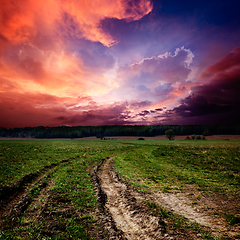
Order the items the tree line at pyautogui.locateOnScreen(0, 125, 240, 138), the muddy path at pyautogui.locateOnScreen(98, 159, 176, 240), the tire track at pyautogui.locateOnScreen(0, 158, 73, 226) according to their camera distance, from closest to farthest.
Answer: the muddy path at pyautogui.locateOnScreen(98, 159, 176, 240) → the tire track at pyautogui.locateOnScreen(0, 158, 73, 226) → the tree line at pyautogui.locateOnScreen(0, 125, 240, 138)

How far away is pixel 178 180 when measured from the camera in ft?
52.0

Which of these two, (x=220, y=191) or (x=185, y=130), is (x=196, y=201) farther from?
(x=185, y=130)

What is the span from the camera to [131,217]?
313 inches

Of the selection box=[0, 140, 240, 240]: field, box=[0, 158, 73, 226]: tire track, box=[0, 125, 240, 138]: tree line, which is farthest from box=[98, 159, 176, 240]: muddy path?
box=[0, 125, 240, 138]: tree line

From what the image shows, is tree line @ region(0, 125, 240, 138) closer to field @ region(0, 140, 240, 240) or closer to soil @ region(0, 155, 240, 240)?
field @ region(0, 140, 240, 240)

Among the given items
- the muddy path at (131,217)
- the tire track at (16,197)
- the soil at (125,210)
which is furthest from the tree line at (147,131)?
the muddy path at (131,217)

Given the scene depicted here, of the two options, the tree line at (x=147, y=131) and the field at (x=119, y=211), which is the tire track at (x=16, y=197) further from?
the tree line at (x=147, y=131)

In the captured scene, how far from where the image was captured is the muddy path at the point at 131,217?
6.49m

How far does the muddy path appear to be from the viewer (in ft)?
21.3

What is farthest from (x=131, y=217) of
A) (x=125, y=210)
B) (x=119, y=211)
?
(x=119, y=211)

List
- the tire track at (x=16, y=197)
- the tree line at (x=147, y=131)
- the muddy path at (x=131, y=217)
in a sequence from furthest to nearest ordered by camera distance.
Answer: the tree line at (x=147, y=131), the tire track at (x=16, y=197), the muddy path at (x=131, y=217)

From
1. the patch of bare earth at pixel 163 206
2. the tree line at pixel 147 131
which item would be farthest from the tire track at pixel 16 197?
the tree line at pixel 147 131

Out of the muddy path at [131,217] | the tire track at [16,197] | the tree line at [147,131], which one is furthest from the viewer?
the tree line at [147,131]

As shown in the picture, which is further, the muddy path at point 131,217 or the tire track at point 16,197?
the tire track at point 16,197
